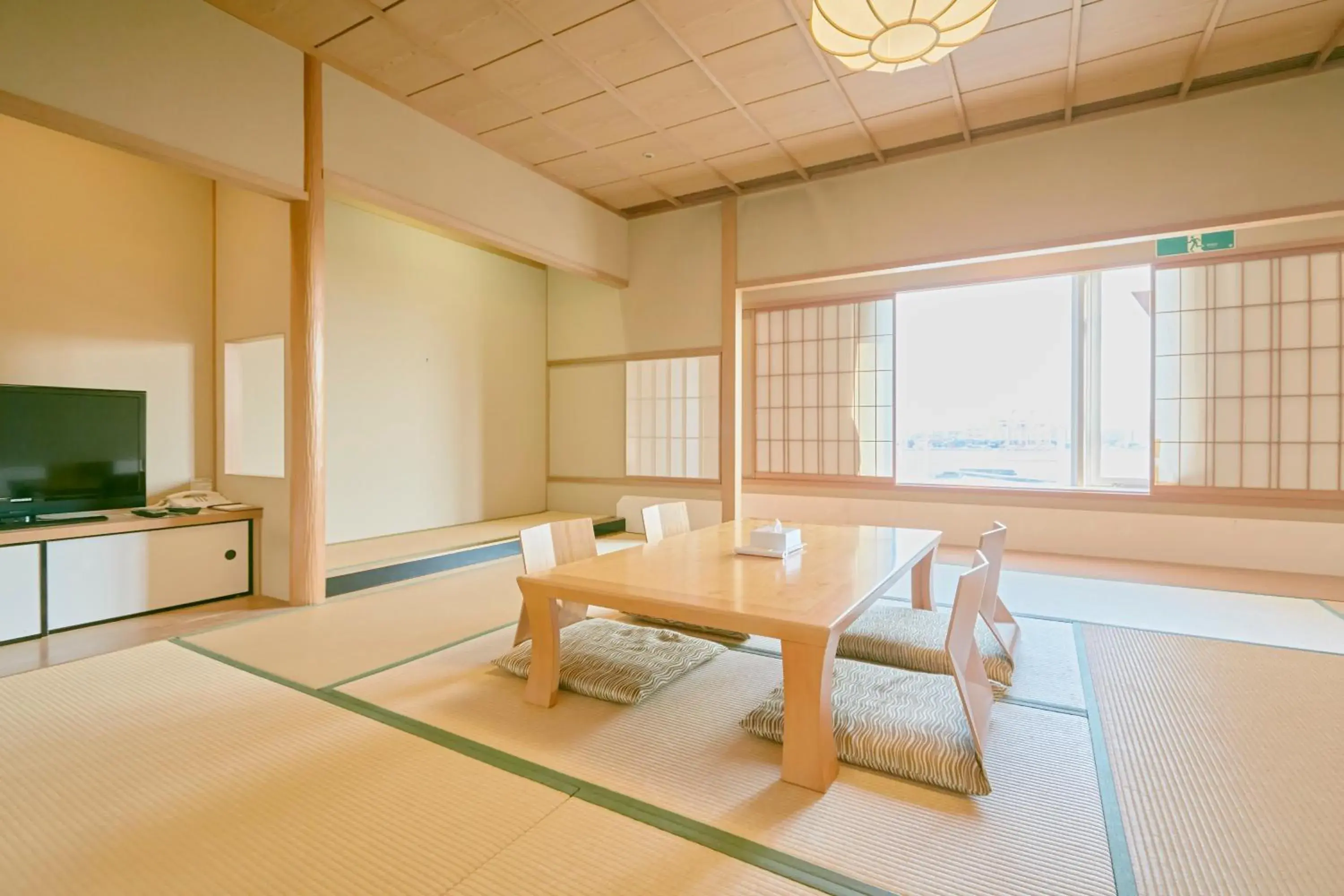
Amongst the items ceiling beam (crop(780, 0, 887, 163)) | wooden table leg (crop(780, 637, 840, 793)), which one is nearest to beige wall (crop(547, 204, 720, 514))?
ceiling beam (crop(780, 0, 887, 163))

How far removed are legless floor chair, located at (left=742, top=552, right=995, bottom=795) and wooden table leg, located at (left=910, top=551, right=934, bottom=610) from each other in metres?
0.97

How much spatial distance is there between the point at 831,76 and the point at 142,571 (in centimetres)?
439

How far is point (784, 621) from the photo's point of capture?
1560 mm

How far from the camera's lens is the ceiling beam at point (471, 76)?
2.88 m

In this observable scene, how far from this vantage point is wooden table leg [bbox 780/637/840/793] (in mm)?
1544

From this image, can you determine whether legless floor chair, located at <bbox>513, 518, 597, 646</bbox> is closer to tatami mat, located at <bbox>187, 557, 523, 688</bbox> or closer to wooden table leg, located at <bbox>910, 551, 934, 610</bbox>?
tatami mat, located at <bbox>187, 557, 523, 688</bbox>

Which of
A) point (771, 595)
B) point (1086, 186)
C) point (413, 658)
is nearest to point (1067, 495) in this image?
point (1086, 186)

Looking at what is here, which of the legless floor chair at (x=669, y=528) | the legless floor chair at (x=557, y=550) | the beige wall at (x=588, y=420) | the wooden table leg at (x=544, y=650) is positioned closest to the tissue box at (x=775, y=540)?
the legless floor chair at (x=669, y=528)

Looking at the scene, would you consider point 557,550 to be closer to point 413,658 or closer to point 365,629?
point 413,658

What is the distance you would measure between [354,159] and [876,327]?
13.5 feet

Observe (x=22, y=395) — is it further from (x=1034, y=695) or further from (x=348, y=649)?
(x=1034, y=695)

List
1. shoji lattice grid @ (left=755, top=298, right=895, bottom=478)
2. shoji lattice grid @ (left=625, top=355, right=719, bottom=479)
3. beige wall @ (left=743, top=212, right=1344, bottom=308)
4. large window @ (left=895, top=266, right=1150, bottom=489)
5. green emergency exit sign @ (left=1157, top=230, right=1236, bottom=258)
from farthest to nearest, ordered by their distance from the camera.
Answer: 1. shoji lattice grid @ (left=625, top=355, right=719, bottom=479)
2. shoji lattice grid @ (left=755, top=298, right=895, bottom=478)
3. large window @ (left=895, top=266, right=1150, bottom=489)
4. green emergency exit sign @ (left=1157, top=230, right=1236, bottom=258)
5. beige wall @ (left=743, top=212, right=1344, bottom=308)

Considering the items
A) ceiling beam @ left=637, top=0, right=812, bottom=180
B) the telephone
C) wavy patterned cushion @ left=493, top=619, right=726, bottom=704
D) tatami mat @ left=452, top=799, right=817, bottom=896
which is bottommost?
tatami mat @ left=452, top=799, right=817, bottom=896

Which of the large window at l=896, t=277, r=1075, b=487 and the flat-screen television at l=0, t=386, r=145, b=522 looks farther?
the large window at l=896, t=277, r=1075, b=487
